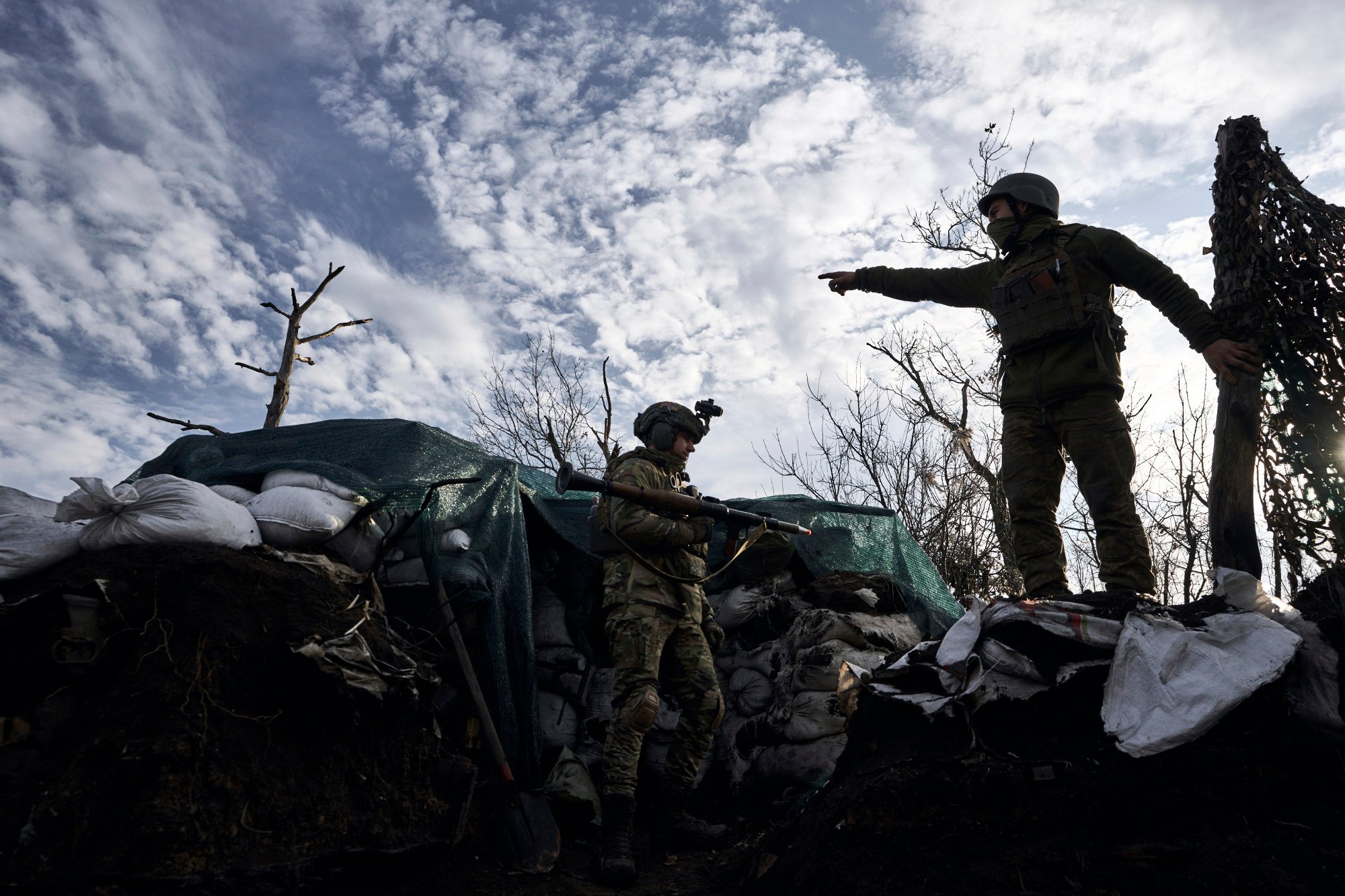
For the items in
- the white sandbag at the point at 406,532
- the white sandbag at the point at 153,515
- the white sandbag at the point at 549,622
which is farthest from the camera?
the white sandbag at the point at 549,622

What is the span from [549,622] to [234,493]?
1.81 meters

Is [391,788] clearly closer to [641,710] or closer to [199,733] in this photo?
[199,733]

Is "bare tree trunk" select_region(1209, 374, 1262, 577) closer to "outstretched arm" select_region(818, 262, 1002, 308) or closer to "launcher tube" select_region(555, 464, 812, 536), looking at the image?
"outstretched arm" select_region(818, 262, 1002, 308)

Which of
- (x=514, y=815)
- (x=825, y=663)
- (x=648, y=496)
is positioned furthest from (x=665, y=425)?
(x=514, y=815)

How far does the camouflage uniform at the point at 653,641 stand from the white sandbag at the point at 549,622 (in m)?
0.95

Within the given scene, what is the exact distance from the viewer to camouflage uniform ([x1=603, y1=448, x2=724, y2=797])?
11.4 ft

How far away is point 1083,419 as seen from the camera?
10.5 ft

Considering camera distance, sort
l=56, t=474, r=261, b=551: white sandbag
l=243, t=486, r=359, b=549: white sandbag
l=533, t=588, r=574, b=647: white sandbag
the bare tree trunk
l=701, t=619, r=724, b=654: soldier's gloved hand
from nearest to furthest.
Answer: the bare tree trunk → l=56, t=474, r=261, b=551: white sandbag → l=243, t=486, r=359, b=549: white sandbag → l=701, t=619, r=724, b=654: soldier's gloved hand → l=533, t=588, r=574, b=647: white sandbag

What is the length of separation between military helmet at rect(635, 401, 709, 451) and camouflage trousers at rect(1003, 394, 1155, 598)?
1494 millimetres

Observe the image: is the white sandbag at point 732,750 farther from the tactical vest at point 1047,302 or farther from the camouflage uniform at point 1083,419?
the tactical vest at point 1047,302

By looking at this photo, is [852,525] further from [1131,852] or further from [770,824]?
[1131,852]

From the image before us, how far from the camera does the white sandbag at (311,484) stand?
3836 millimetres

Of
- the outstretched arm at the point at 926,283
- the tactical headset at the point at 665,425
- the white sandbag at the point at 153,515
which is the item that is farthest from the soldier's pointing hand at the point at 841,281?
the white sandbag at the point at 153,515

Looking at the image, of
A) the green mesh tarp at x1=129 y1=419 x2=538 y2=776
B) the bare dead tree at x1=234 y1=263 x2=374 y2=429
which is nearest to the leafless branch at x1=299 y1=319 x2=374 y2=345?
the bare dead tree at x1=234 y1=263 x2=374 y2=429
